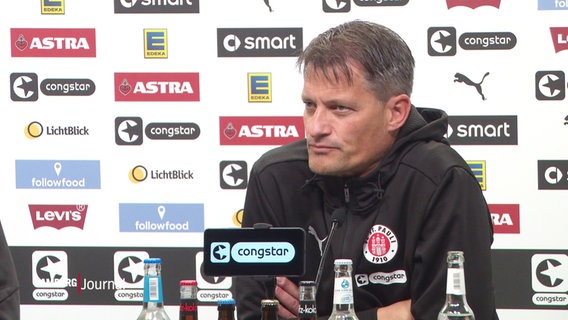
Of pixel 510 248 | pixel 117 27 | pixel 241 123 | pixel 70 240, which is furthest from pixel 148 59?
pixel 510 248

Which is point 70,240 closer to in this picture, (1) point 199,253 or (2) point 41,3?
(1) point 199,253

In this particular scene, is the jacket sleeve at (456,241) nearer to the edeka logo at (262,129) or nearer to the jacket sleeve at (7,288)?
the jacket sleeve at (7,288)

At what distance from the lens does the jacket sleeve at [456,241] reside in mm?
2152

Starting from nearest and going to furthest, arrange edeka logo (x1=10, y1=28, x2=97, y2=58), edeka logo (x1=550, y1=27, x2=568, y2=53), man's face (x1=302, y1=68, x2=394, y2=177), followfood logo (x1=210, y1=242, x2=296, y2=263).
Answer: followfood logo (x1=210, y1=242, x2=296, y2=263) < man's face (x1=302, y1=68, x2=394, y2=177) < edeka logo (x1=550, y1=27, x2=568, y2=53) < edeka logo (x1=10, y1=28, x2=97, y2=58)

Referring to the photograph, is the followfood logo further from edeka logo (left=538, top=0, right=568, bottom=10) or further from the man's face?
edeka logo (left=538, top=0, right=568, bottom=10)

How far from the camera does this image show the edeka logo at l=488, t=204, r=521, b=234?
3.51 meters

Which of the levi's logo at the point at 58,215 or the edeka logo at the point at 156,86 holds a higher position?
the edeka logo at the point at 156,86

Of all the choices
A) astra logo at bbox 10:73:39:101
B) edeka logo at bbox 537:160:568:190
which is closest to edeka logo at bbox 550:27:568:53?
edeka logo at bbox 537:160:568:190

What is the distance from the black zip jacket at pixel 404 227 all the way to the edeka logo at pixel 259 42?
4.29ft

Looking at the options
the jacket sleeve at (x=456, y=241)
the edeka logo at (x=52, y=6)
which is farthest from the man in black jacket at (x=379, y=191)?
the edeka logo at (x=52, y=6)

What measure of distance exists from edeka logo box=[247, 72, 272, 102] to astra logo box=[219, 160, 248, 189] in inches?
9.9

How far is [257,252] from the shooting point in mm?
1591

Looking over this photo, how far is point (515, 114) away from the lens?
3502mm

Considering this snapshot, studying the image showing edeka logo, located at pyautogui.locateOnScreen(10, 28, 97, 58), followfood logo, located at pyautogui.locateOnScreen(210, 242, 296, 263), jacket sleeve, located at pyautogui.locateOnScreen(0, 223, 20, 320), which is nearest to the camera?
followfood logo, located at pyautogui.locateOnScreen(210, 242, 296, 263)
